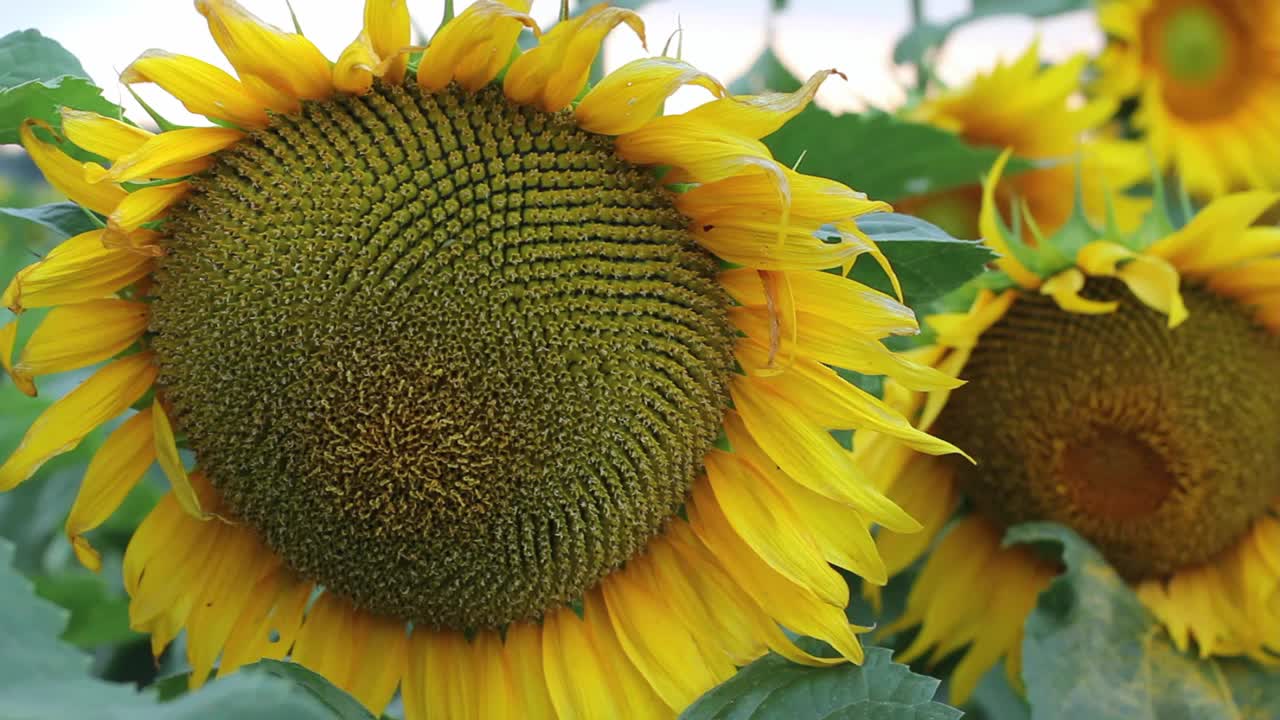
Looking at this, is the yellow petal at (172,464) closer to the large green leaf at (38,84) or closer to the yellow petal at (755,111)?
the large green leaf at (38,84)

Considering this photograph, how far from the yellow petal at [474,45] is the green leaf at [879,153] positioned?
34 cm

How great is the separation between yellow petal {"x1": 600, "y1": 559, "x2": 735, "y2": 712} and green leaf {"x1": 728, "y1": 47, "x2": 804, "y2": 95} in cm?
105

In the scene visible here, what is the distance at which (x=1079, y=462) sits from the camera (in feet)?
4.95

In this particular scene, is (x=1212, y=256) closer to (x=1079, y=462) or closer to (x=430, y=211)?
(x=1079, y=462)

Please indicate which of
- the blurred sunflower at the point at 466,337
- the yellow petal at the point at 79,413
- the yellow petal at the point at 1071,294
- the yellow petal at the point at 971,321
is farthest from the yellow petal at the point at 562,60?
the yellow petal at the point at 1071,294

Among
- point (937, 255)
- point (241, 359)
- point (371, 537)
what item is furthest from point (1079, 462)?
point (241, 359)

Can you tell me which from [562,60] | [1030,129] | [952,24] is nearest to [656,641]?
[562,60]

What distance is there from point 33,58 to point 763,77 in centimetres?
128

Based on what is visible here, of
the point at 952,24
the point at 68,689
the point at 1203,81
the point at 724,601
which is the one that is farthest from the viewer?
the point at 1203,81

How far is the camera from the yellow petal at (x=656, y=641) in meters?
1.10

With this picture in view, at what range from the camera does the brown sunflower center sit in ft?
8.36

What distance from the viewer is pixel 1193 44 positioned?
2.59 meters

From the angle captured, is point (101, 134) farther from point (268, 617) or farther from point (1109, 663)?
point (1109, 663)

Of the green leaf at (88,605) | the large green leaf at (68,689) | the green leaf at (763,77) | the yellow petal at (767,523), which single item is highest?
the green leaf at (763,77)
